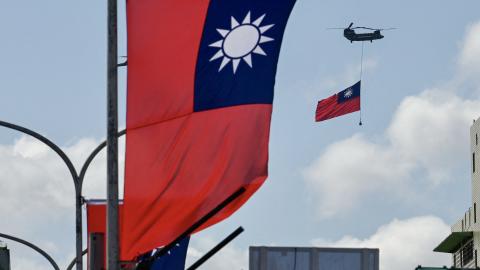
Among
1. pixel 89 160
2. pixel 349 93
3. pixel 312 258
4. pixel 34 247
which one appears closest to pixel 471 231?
pixel 349 93

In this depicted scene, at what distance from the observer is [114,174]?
15.2 metres

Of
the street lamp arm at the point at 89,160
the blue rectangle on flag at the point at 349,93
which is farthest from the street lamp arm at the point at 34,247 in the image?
the blue rectangle on flag at the point at 349,93

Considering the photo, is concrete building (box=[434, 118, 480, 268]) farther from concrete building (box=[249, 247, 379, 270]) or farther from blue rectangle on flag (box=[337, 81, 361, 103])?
concrete building (box=[249, 247, 379, 270])

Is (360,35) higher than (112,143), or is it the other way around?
(360,35)

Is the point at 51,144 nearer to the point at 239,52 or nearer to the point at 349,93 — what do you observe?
the point at 239,52

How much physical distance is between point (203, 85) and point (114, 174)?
1.32m

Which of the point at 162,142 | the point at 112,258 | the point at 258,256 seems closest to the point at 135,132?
the point at 162,142

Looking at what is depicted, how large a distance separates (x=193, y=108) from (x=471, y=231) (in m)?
91.1

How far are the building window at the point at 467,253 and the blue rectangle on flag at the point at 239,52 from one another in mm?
93128

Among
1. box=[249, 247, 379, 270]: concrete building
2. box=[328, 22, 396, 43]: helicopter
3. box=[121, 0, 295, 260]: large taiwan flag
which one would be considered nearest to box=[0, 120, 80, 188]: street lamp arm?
box=[249, 247, 379, 270]: concrete building

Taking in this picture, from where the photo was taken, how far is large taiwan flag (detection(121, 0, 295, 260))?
15.2 metres

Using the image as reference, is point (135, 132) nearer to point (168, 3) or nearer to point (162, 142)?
point (162, 142)

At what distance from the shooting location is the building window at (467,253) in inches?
4220

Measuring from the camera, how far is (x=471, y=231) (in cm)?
10469
